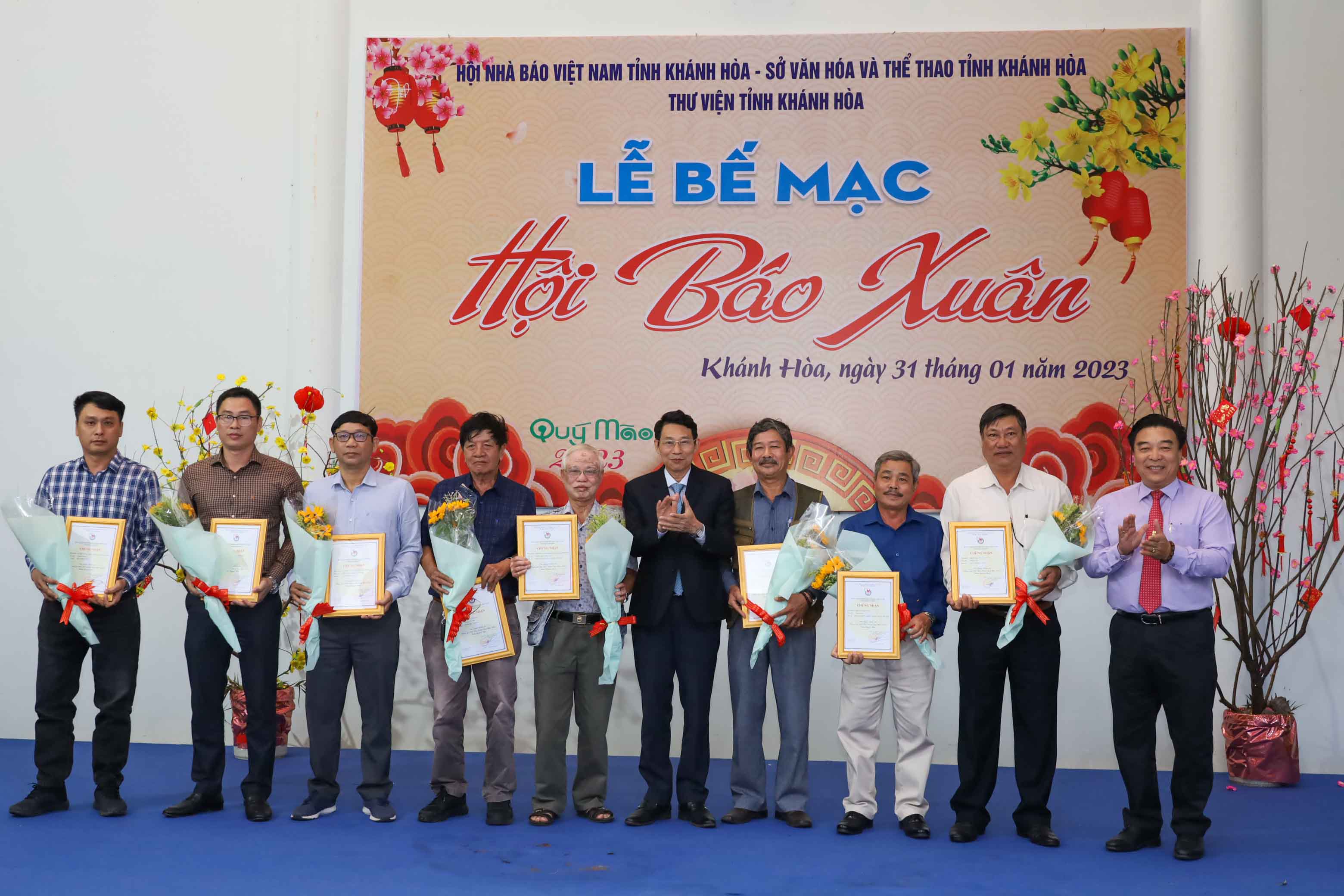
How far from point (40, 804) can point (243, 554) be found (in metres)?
1.22

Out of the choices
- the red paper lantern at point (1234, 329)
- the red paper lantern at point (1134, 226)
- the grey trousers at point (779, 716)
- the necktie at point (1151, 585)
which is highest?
the red paper lantern at point (1134, 226)

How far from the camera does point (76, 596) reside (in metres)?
3.99

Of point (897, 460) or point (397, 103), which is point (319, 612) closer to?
point (897, 460)

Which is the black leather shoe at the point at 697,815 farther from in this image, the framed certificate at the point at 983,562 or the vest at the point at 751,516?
the framed certificate at the point at 983,562

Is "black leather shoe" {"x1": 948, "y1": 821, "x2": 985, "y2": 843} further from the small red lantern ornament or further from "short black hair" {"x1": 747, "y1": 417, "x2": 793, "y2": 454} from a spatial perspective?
the small red lantern ornament

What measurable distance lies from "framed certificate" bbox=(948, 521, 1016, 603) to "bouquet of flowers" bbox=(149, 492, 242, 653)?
2655 mm

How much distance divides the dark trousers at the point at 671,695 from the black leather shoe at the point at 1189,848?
5.43 feet

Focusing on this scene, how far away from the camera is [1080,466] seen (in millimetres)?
5383

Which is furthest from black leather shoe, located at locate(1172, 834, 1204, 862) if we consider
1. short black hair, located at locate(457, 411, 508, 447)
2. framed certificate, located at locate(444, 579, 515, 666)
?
short black hair, located at locate(457, 411, 508, 447)

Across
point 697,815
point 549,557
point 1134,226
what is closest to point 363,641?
point 549,557

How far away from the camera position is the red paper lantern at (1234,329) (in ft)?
16.1

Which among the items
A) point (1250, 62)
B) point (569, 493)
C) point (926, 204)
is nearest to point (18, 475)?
point (569, 493)

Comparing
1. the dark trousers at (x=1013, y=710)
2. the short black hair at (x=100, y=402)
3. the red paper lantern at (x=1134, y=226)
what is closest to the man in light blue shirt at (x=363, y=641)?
the short black hair at (x=100, y=402)

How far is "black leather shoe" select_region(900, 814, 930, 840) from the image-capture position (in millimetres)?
3918
